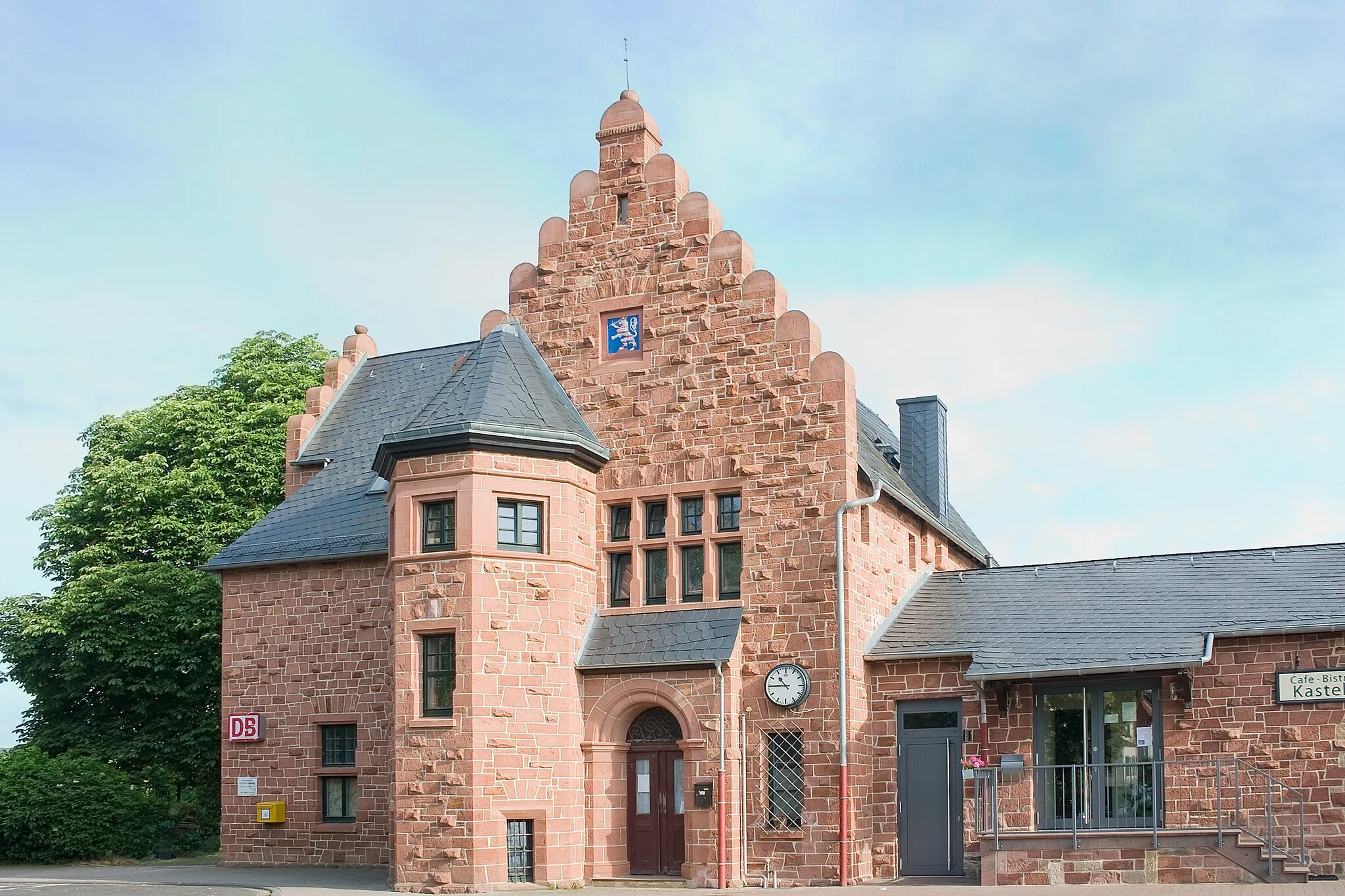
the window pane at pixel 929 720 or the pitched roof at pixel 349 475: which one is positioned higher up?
the pitched roof at pixel 349 475

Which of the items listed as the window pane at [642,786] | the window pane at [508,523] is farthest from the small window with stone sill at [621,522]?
the window pane at [642,786]

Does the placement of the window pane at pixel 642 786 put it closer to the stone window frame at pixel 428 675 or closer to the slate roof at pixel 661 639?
the slate roof at pixel 661 639

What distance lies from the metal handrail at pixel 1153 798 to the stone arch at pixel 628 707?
424 centimetres

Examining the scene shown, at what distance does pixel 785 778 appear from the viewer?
2233 centimetres

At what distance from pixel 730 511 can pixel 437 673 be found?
4.93 m

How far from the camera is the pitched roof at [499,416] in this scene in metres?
22.3

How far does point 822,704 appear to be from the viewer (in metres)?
22.2

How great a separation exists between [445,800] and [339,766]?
5.23m

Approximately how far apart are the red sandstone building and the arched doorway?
0.04 metres

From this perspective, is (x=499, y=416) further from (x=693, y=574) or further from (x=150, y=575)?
(x=150, y=575)

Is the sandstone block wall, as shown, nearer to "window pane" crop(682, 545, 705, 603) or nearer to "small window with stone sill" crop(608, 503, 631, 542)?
"small window with stone sill" crop(608, 503, 631, 542)

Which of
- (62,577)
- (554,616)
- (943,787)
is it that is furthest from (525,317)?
(62,577)

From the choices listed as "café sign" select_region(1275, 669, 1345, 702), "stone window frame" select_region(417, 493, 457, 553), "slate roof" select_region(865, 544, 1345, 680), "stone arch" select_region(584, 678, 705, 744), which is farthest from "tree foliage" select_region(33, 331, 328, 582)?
"café sign" select_region(1275, 669, 1345, 702)

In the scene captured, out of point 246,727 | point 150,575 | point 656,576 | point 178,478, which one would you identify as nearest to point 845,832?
point 656,576
